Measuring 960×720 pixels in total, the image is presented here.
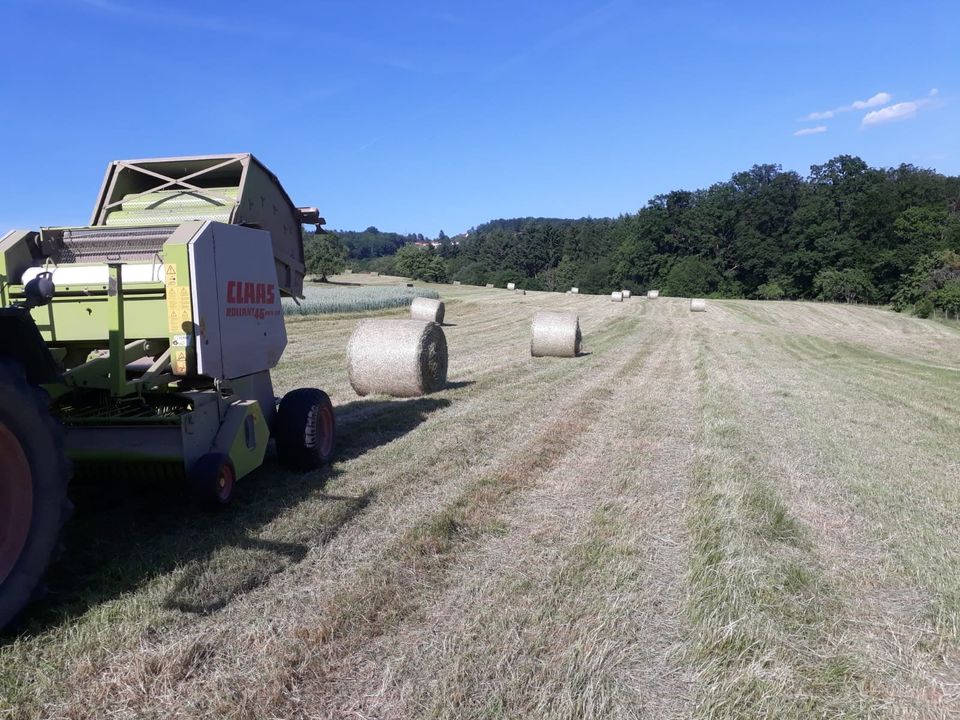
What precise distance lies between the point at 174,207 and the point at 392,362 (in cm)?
470

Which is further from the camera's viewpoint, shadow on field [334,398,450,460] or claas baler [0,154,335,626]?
shadow on field [334,398,450,460]

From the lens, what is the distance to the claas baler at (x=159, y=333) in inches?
169

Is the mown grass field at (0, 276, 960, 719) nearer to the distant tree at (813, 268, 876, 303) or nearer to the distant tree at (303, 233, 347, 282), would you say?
the distant tree at (813, 268, 876, 303)

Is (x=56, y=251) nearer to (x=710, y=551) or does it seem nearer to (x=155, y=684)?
(x=155, y=684)

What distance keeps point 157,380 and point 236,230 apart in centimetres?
124

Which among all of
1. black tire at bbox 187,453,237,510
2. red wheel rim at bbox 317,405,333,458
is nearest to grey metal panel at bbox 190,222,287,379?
black tire at bbox 187,453,237,510

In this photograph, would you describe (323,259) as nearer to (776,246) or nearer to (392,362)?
(776,246)

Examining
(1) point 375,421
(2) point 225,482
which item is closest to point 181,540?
(2) point 225,482

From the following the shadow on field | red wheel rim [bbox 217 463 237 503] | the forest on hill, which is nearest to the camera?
red wheel rim [bbox 217 463 237 503]

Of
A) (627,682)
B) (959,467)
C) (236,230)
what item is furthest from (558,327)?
(627,682)

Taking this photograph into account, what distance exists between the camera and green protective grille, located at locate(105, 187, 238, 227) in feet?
18.1

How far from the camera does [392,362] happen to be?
10039mm

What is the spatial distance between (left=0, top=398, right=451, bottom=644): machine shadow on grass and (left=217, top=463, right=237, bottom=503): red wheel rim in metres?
0.18

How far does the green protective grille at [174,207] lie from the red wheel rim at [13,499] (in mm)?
2746
